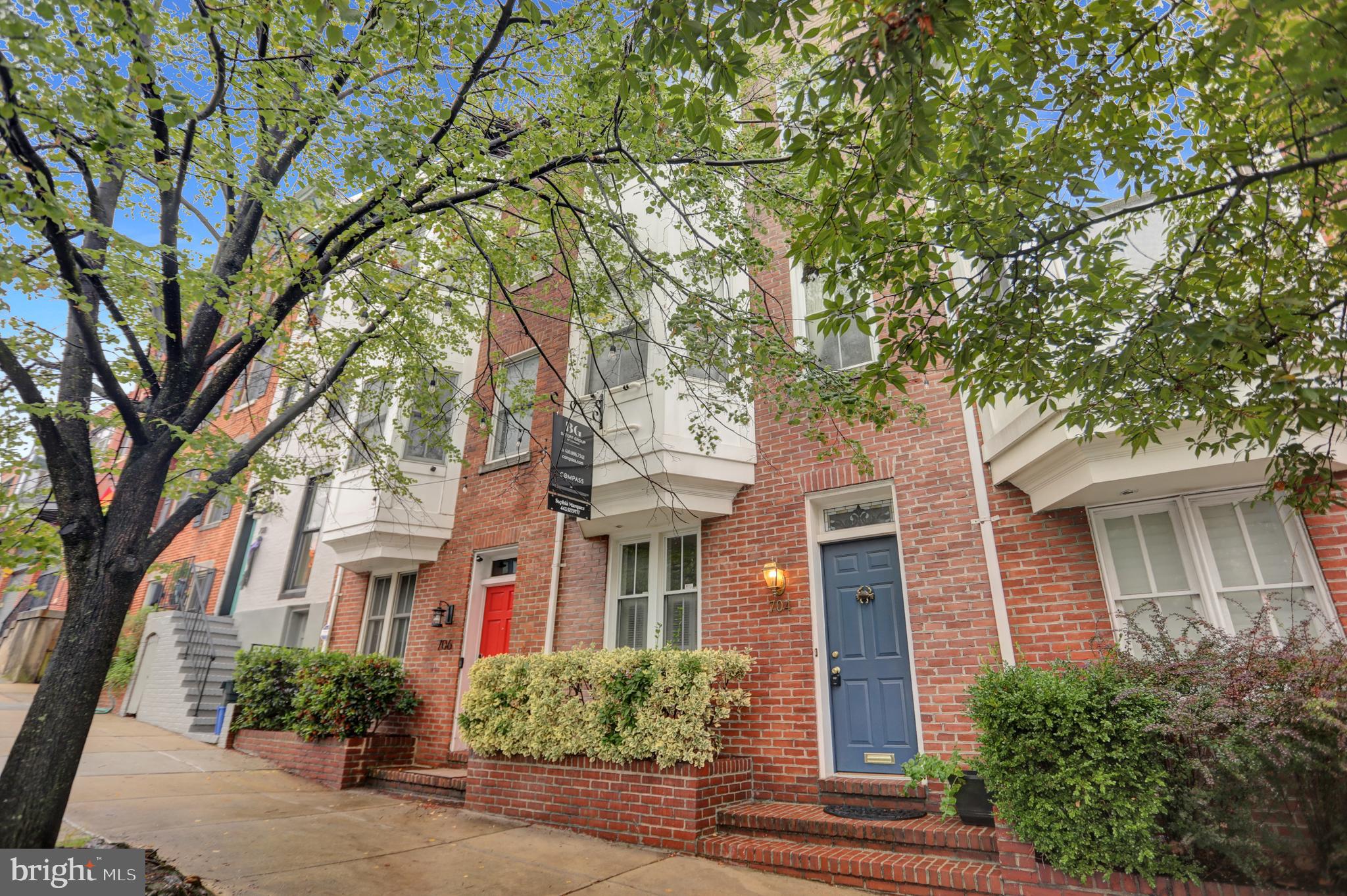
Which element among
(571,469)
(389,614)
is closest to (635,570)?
(571,469)

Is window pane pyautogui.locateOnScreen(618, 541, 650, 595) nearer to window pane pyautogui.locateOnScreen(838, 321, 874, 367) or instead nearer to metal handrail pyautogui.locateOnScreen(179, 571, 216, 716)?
window pane pyautogui.locateOnScreen(838, 321, 874, 367)

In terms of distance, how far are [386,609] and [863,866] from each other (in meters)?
8.52

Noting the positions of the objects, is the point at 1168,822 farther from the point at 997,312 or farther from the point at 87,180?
the point at 87,180

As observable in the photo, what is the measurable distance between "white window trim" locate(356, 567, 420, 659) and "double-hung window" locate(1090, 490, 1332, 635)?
30.3 feet

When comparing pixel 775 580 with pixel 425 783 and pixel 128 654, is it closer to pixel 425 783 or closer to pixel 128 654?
pixel 425 783

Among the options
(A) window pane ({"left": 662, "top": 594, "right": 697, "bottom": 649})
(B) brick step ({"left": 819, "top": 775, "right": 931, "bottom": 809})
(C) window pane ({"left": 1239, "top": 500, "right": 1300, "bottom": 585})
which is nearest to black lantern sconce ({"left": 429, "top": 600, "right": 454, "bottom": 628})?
(A) window pane ({"left": 662, "top": 594, "right": 697, "bottom": 649})

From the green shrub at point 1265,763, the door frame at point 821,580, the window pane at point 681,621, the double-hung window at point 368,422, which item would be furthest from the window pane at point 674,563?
the green shrub at point 1265,763

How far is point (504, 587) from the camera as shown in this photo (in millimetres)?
9609

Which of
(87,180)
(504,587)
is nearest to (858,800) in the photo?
(504,587)

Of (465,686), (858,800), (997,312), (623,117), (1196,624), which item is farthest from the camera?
(465,686)

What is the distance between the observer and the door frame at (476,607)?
9148 mm

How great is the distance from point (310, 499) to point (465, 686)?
21.2 feet

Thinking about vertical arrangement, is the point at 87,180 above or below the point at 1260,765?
above

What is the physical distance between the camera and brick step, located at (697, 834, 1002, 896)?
14.6ft
